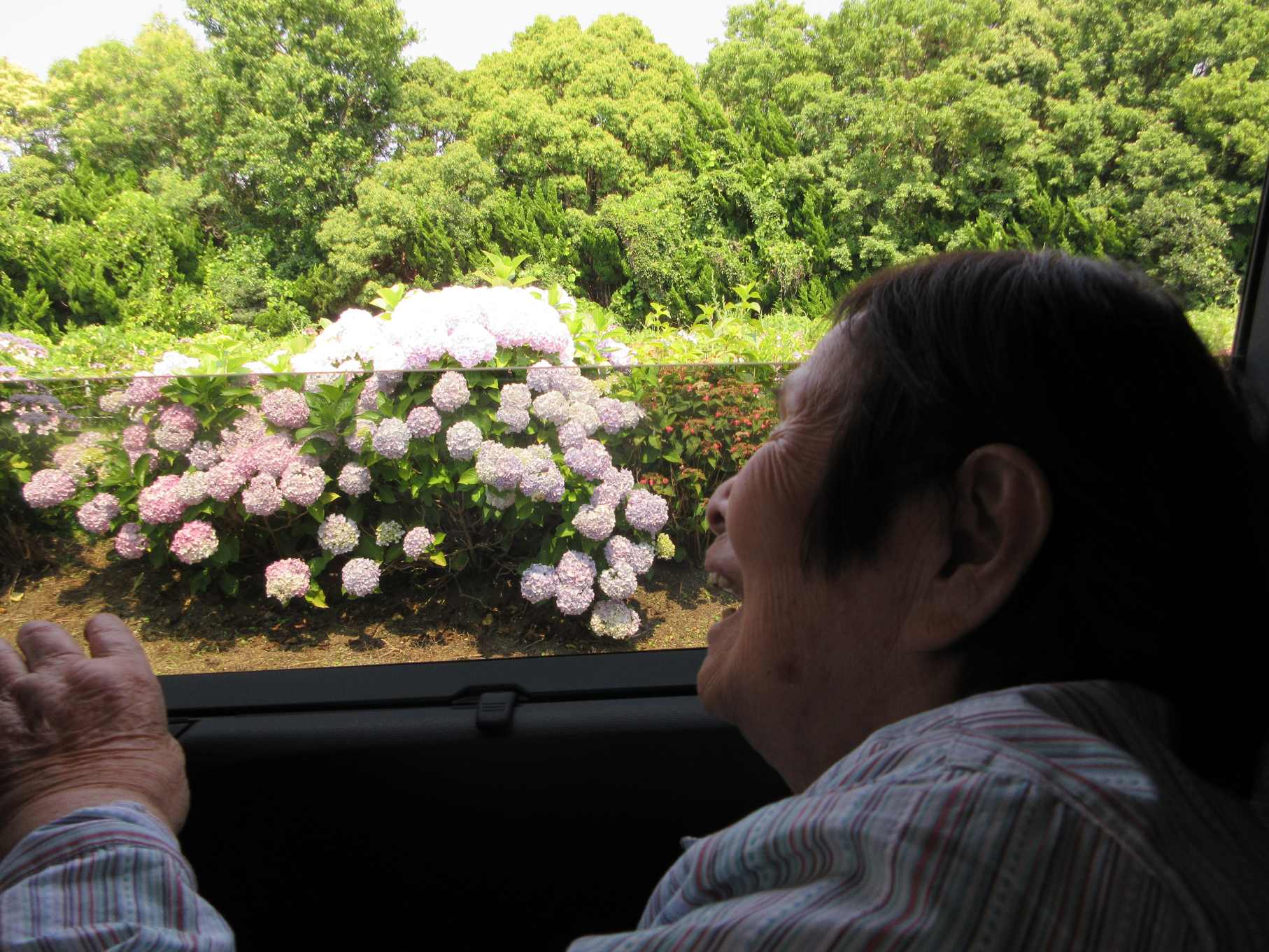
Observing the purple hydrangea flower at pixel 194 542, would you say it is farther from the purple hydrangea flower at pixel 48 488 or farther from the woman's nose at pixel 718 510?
the woman's nose at pixel 718 510

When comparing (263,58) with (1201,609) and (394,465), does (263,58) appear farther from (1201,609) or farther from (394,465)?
(1201,609)

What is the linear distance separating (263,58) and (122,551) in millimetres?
16153

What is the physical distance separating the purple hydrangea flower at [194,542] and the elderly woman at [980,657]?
0.62 meters

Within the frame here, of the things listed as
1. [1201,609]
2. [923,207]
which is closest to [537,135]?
[923,207]

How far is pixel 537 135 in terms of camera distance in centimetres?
1426

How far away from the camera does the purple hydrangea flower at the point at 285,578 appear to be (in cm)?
140

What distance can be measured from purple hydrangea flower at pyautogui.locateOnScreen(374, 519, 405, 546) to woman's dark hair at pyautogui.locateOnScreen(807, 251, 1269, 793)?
1024mm

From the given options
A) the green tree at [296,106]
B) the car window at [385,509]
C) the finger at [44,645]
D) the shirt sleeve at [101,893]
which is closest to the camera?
the shirt sleeve at [101,893]

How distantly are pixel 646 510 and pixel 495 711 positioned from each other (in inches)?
16.1

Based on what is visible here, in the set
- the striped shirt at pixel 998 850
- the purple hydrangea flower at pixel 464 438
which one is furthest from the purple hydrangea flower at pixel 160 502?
the striped shirt at pixel 998 850

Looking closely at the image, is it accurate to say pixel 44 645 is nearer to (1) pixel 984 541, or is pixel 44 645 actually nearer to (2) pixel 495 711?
(2) pixel 495 711

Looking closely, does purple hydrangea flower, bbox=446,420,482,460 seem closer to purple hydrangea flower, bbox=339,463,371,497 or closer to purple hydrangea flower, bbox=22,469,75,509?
purple hydrangea flower, bbox=339,463,371,497

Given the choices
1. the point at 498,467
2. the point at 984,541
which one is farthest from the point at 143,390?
the point at 984,541

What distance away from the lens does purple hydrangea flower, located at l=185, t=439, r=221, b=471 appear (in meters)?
1.37
